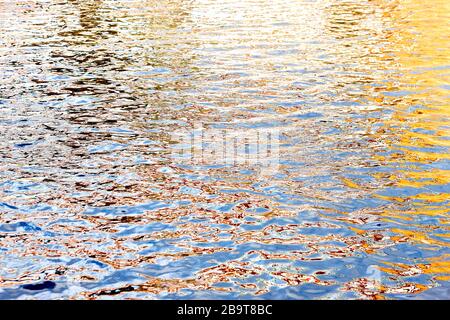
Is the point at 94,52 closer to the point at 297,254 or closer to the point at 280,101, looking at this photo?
the point at 280,101

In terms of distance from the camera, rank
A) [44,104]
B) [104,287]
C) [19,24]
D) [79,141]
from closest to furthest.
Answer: [104,287], [79,141], [44,104], [19,24]

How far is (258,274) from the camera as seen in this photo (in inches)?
324

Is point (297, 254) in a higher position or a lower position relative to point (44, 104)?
lower

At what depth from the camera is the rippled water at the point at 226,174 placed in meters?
8.24

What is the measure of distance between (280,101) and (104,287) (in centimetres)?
856

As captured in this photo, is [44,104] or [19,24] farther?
[19,24]

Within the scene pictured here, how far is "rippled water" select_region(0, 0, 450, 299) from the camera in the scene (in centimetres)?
824

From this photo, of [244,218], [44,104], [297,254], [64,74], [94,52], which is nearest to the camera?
[297,254]

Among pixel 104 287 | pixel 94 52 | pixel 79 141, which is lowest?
pixel 104 287

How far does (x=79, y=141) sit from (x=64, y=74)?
643cm

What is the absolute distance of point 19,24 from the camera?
28.6 meters

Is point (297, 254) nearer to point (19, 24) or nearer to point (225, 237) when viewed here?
point (225, 237)

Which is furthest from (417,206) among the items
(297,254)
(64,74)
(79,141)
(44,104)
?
(64,74)

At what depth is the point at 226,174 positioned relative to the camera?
37.2ft
